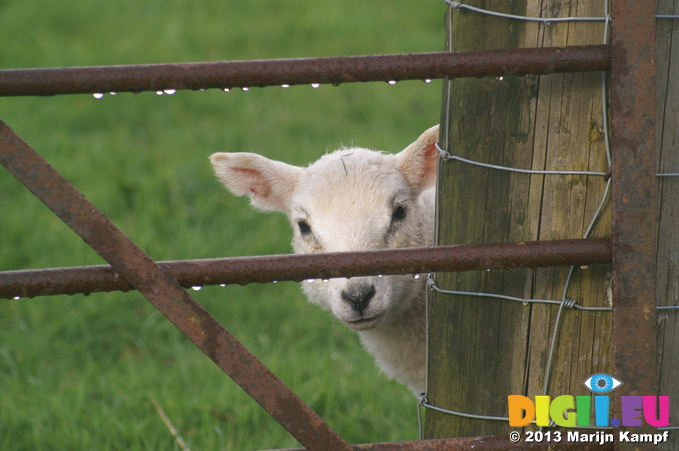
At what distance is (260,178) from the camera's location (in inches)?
136

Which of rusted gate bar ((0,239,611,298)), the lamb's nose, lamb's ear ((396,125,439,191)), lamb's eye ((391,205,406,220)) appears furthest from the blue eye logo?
lamb's ear ((396,125,439,191))

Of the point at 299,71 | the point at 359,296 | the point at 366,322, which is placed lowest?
the point at 366,322

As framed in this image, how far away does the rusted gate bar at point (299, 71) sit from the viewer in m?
1.67

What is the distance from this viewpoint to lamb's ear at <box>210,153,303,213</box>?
128 inches

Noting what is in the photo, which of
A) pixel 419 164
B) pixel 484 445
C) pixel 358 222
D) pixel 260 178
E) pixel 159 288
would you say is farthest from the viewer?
pixel 260 178

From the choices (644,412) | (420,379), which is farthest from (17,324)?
(644,412)

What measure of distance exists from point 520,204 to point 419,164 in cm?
140

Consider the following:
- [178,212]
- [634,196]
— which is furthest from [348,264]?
[178,212]

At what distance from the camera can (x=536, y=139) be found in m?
1.85

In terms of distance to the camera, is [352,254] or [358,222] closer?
[352,254]

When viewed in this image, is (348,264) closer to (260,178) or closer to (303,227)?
(303,227)

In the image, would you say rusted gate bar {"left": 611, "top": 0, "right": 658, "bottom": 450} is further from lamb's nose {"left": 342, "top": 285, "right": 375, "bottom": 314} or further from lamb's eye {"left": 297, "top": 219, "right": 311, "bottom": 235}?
lamb's eye {"left": 297, "top": 219, "right": 311, "bottom": 235}

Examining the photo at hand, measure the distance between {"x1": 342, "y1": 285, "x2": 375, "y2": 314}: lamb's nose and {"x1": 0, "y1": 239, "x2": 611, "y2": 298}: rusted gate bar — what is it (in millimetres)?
922

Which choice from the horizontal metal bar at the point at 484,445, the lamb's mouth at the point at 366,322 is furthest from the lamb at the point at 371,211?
the horizontal metal bar at the point at 484,445
